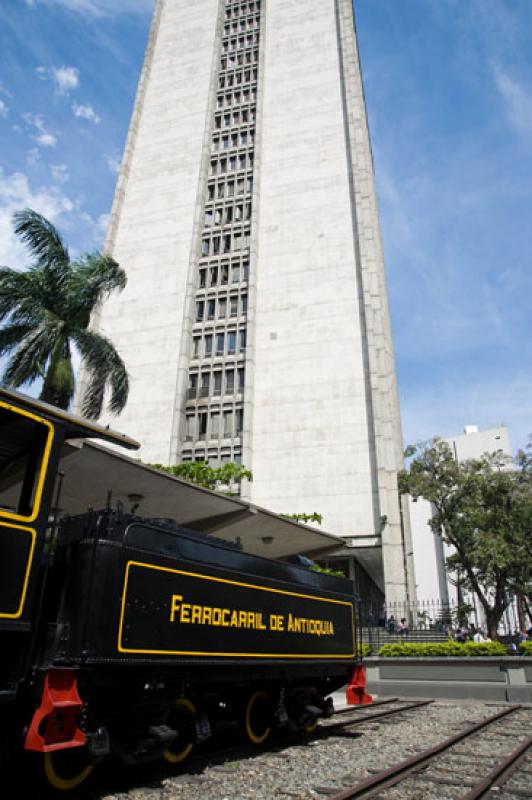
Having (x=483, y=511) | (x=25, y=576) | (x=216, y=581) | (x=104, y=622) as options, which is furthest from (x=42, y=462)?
(x=483, y=511)

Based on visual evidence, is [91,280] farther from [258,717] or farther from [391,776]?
[391,776]

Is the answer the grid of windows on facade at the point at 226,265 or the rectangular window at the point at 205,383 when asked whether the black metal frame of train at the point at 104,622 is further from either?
the rectangular window at the point at 205,383

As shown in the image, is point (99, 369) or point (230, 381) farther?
point (230, 381)

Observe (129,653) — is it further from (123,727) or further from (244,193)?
(244,193)

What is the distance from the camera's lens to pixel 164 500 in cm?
1418

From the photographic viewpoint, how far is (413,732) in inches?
396

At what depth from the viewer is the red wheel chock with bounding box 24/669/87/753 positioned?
479 centimetres

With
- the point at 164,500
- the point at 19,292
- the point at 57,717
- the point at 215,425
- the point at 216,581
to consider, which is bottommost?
the point at 57,717

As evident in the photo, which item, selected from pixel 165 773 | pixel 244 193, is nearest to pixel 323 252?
pixel 244 193

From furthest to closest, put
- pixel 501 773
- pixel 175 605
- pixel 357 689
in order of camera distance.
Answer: pixel 357 689
pixel 501 773
pixel 175 605

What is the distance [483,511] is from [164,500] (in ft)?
64.8

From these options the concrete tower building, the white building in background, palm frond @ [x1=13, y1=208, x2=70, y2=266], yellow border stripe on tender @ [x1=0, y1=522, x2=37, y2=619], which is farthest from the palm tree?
the white building in background

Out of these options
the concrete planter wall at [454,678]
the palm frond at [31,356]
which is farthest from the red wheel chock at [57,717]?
the palm frond at [31,356]

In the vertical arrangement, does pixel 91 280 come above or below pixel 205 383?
below
